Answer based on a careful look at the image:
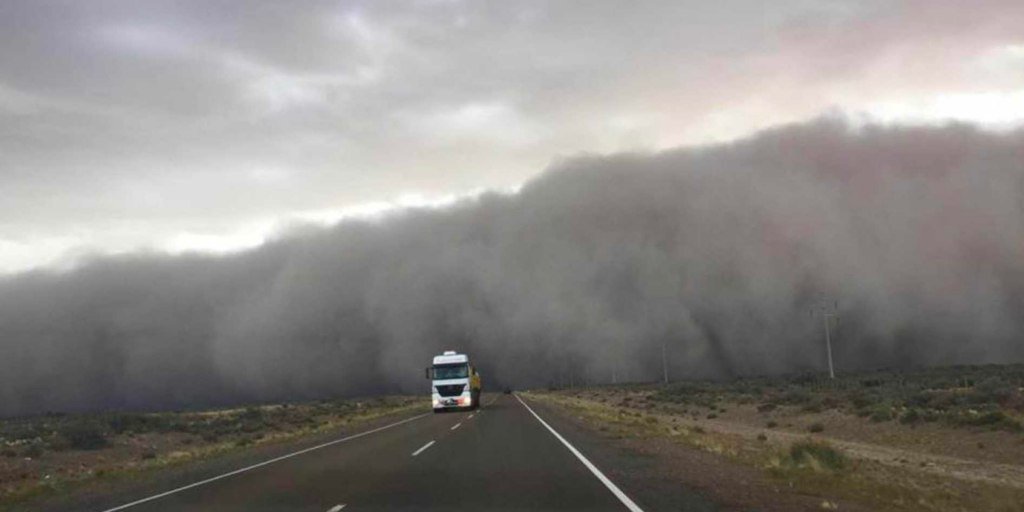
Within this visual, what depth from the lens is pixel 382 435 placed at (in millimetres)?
32250

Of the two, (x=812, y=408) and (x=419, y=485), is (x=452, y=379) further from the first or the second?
(x=419, y=485)

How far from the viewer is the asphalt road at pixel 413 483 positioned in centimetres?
1272

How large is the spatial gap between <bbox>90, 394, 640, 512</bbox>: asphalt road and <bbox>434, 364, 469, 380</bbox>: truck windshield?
28533 mm

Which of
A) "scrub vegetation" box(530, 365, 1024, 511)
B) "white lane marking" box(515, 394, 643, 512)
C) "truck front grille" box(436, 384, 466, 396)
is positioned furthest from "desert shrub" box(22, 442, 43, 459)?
"white lane marking" box(515, 394, 643, 512)

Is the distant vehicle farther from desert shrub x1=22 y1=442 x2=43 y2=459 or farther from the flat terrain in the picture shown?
the flat terrain

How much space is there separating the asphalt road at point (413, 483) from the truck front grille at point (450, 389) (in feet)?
94.0

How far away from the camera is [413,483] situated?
15.4 m

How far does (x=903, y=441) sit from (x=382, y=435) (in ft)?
68.9

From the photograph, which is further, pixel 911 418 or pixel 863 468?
pixel 911 418

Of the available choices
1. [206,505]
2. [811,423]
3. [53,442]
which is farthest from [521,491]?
[53,442]

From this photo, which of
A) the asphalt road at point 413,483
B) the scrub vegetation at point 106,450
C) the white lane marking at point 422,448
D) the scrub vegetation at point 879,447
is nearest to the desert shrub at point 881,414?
the scrub vegetation at point 879,447

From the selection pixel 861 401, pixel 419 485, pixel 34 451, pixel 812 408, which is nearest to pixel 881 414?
pixel 861 401

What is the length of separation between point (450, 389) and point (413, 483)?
39.2m

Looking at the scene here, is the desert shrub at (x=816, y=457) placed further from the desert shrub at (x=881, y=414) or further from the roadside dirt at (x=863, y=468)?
the desert shrub at (x=881, y=414)
